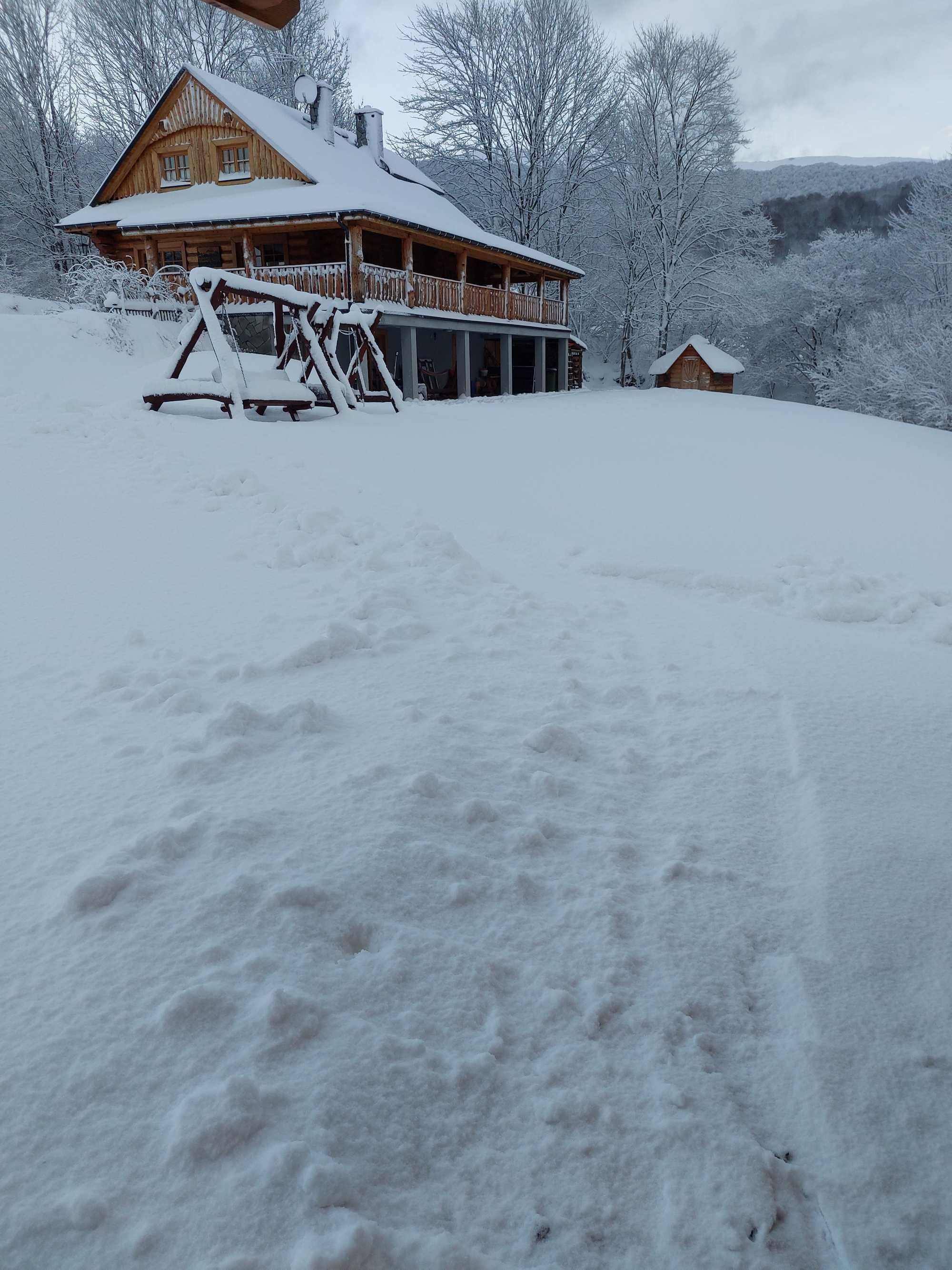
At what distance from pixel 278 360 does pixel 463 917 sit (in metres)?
10.7

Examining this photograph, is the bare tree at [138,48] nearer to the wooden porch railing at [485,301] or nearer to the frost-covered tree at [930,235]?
the wooden porch railing at [485,301]

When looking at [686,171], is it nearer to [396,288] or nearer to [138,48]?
[396,288]

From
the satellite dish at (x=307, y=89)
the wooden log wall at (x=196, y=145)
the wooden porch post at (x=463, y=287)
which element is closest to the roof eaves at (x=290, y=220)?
the wooden porch post at (x=463, y=287)

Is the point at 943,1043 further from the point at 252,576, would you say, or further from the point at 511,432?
the point at 511,432

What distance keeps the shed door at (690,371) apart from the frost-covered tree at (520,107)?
6.70 m

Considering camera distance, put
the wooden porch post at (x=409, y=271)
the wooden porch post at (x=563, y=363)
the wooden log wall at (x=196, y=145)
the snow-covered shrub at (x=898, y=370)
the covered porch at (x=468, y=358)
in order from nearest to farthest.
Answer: the wooden porch post at (x=409, y=271) → the covered porch at (x=468, y=358) → the wooden log wall at (x=196, y=145) → the snow-covered shrub at (x=898, y=370) → the wooden porch post at (x=563, y=363)

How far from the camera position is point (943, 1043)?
1.66 meters

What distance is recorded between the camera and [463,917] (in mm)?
1902

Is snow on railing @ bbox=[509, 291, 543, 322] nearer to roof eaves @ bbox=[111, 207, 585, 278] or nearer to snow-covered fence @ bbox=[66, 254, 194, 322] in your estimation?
roof eaves @ bbox=[111, 207, 585, 278]

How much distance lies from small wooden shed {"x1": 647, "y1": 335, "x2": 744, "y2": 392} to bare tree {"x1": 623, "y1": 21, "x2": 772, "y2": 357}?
1501 mm

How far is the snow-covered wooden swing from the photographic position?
878cm

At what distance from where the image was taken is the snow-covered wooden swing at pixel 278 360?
28.8ft

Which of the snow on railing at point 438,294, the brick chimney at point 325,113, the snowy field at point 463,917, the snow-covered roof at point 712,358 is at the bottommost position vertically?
the snowy field at point 463,917

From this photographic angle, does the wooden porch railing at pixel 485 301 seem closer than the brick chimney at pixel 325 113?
Yes
